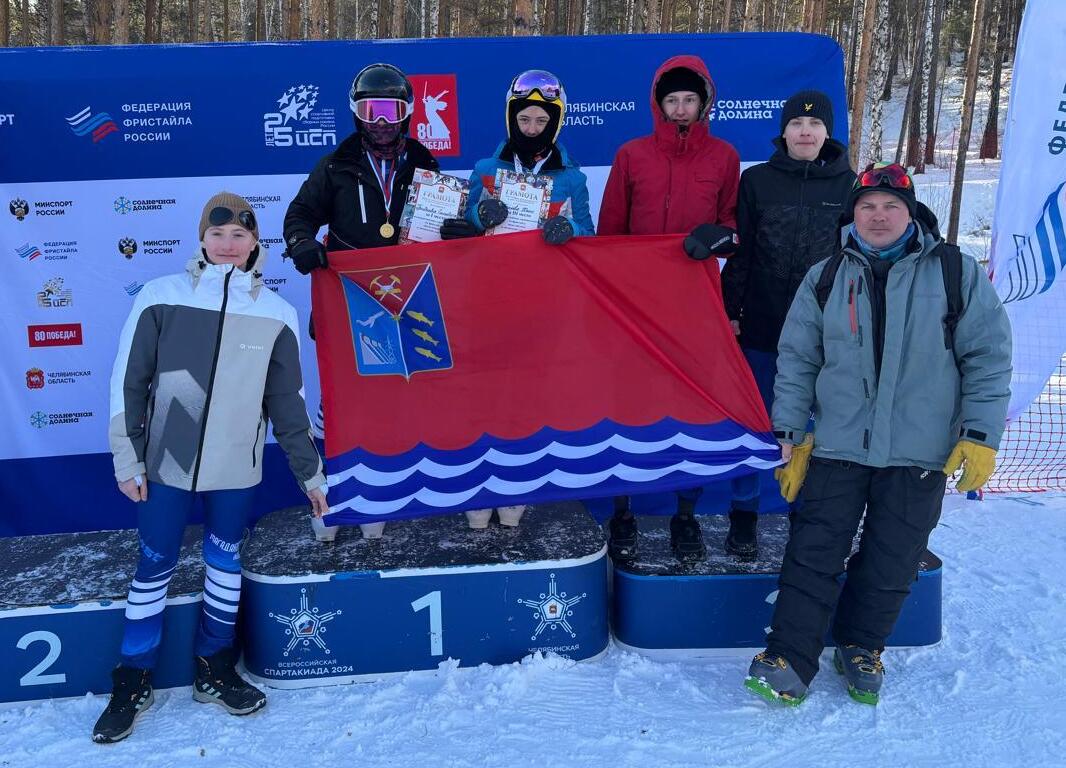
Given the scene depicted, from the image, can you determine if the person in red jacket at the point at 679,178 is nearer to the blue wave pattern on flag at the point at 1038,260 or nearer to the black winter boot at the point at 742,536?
the black winter boot at the point at 742,536

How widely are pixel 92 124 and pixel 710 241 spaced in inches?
122

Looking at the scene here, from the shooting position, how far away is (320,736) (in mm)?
2828

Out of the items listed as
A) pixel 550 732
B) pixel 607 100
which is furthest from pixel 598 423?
pixel 607 100

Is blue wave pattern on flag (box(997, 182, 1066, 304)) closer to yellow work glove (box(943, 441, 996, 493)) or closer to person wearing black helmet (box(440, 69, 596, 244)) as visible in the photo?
yellow work glove (box(943, 441, 996, 493))

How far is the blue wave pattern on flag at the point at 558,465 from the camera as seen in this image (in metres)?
3.24

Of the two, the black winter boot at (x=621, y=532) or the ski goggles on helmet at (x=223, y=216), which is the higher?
the ski goggles on helmet at (x=223, y=216)

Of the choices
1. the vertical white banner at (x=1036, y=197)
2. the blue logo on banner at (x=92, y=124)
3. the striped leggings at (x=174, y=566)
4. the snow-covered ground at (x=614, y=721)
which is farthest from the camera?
the vertical white banner at (x=1036, y=197)

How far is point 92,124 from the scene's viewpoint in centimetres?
414

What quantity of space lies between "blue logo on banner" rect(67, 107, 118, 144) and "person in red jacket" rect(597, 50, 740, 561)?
8.31 feet

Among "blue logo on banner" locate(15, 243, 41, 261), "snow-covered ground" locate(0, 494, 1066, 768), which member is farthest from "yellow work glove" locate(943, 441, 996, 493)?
"blue logo on banner" locate(15, 243, 41, 261)

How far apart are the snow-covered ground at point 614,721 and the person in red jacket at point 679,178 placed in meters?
0.66

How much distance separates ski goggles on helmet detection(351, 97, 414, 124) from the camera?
10.7 ft

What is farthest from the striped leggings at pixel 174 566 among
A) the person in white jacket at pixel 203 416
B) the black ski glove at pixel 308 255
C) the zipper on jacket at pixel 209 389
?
the black ski glove at pixel 308 255

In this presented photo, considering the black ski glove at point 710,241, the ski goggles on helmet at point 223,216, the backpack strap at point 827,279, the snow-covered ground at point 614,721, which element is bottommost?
the snow-covered ground at point 614,721
